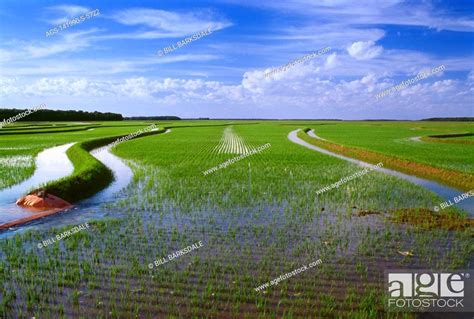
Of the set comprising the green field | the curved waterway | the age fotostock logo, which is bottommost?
the age fotostock logo

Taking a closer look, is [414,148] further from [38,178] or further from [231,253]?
[231,253]

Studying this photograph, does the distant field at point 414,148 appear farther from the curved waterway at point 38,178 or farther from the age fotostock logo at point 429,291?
the curved waterway at point 38,178

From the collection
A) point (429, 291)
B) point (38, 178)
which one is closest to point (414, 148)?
point (38, 178)

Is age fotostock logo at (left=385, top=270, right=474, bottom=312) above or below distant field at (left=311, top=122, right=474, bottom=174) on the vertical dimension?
below

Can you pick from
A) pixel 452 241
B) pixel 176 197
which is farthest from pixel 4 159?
pixel 452 241

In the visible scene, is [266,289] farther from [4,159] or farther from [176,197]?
[4,159]

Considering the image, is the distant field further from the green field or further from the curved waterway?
the curved waterway

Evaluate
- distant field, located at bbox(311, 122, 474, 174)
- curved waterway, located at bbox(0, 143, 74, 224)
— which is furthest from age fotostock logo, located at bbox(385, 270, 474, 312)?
distant field, located at bbox(311, 122, 474, 174)

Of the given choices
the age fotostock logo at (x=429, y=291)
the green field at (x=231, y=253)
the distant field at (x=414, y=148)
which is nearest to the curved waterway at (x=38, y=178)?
the green field at (x=231, y=253)
